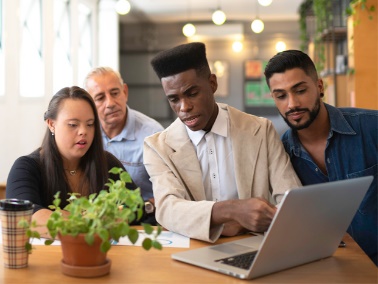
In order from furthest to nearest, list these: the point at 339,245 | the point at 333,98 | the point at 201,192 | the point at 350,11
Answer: the point at 333,98, the point at 350,11, the point at 201,192, the point at 339,245

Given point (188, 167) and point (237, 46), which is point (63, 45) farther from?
point (188, 167)

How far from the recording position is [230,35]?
1228 cm

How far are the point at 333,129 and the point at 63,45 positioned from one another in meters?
6.71

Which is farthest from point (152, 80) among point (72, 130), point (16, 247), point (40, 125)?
point (16, 247)

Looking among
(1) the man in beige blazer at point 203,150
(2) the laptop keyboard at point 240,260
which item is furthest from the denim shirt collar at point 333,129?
(2) the laptop keyboard at point 240,260

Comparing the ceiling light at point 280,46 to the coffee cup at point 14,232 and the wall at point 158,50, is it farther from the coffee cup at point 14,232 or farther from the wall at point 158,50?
the coffee cup at point 14,232

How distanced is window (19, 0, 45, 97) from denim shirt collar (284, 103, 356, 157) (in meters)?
4.69

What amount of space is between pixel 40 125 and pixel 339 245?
5286 millimetres

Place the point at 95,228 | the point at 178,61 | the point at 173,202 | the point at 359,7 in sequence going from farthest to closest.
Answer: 1. the point at 359,7
2. the point at 178,61
3. the point at 173,202
4. the point at 95,228

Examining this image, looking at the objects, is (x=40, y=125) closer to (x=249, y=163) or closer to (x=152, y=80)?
(x=249, y=163)

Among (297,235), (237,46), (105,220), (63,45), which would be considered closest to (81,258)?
(105,220)

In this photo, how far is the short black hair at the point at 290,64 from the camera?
2.34 meters

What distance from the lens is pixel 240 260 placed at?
5.38ft

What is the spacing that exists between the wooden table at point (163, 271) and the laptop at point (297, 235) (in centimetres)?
3
